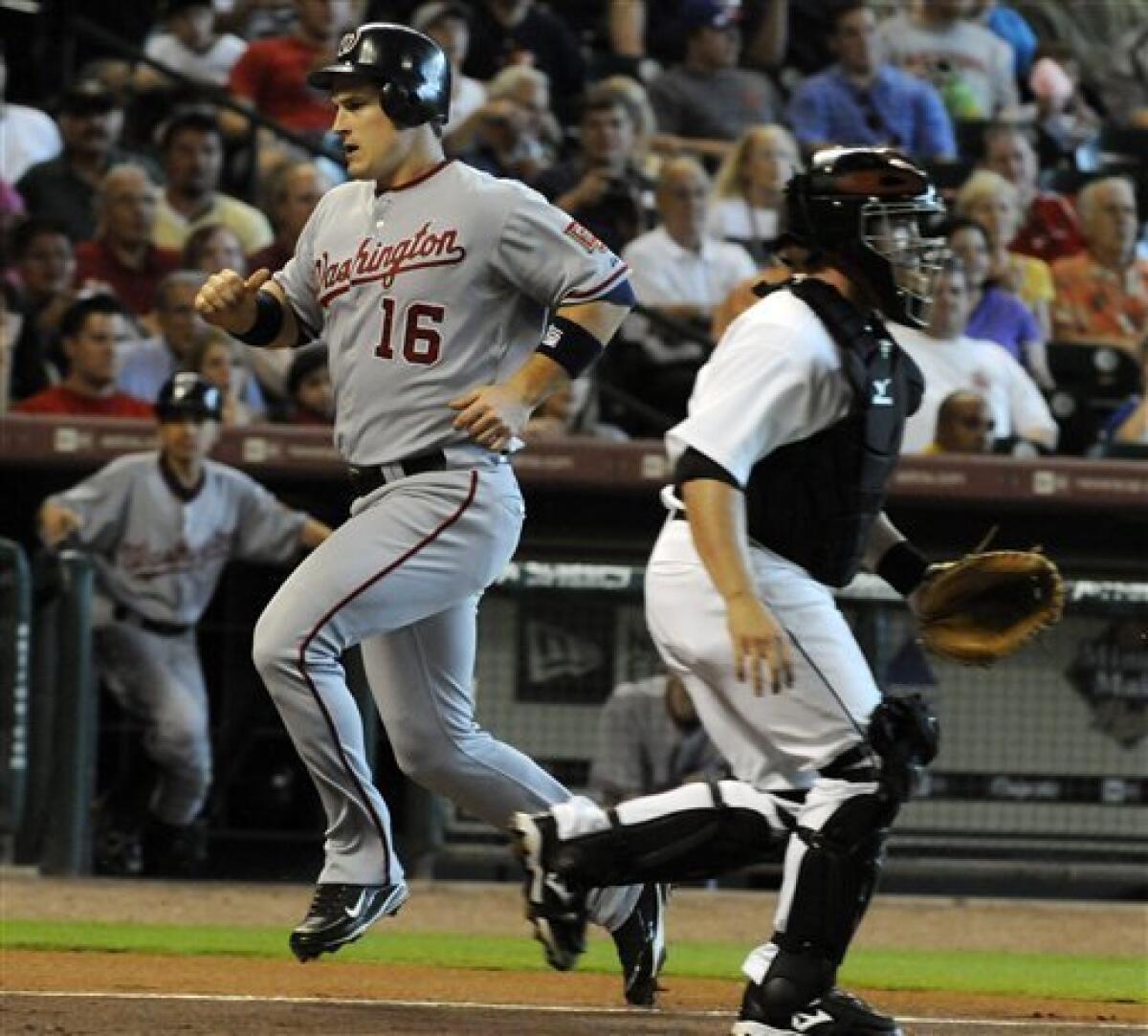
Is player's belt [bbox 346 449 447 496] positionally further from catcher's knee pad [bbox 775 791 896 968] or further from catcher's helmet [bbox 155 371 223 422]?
catcher's helmet [bbox 155 371 223 422]

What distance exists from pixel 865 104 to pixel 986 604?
7797 mm

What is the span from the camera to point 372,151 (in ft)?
18.2

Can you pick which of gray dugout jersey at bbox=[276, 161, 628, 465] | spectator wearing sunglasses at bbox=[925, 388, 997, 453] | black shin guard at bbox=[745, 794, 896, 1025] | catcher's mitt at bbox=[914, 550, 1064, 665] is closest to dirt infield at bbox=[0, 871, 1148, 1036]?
black shin guard at bbox=[745, 794, 896, 1025]

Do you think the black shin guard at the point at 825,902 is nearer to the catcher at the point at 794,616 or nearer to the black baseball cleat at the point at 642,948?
the catcher at the point at 794,616

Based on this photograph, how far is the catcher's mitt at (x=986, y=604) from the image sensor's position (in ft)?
16.0

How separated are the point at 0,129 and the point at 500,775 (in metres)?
6.99

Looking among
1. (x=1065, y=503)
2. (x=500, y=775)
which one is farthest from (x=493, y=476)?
(x=1065, y=503)

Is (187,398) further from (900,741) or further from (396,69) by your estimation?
(900,741)

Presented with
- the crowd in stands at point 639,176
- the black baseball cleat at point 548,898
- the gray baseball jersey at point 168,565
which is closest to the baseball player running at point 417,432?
the black baseball cleat at point 548,898

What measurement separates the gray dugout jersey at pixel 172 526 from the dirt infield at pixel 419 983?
1019mm

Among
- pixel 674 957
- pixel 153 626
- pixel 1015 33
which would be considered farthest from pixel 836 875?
pixel 1015 33

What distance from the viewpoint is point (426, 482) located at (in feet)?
17.9

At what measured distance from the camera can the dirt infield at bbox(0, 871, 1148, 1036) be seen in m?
5.10

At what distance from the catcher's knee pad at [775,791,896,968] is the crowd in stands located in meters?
5.16
